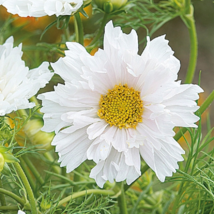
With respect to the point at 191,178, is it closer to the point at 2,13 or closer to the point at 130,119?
the point at 130,119

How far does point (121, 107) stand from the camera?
1.24 ft

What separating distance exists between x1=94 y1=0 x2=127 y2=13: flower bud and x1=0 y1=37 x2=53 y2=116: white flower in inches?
3.4

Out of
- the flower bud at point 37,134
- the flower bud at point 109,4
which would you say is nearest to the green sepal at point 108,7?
the flower bud at point 109,4

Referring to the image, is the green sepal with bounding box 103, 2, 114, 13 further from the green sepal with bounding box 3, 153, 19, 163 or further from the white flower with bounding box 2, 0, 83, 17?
the green sepal with bounding box 3, 153, 19, 163

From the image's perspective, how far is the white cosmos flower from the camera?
0.31m

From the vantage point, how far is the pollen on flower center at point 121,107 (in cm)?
36

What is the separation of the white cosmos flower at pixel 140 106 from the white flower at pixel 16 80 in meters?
0.02

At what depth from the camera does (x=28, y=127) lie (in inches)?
15.0

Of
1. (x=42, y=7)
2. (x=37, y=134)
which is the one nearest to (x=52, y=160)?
(x=37, y=134)

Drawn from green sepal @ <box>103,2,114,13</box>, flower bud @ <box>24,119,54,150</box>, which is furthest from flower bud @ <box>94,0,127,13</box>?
flower bud @ <box>24,119,54,150</box>

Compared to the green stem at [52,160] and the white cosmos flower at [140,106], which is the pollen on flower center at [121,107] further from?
the green stem at [52,160]

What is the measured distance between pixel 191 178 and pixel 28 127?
19cm

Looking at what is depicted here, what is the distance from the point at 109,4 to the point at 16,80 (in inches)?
4.9

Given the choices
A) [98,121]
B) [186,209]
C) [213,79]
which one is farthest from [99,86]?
[213,79]
